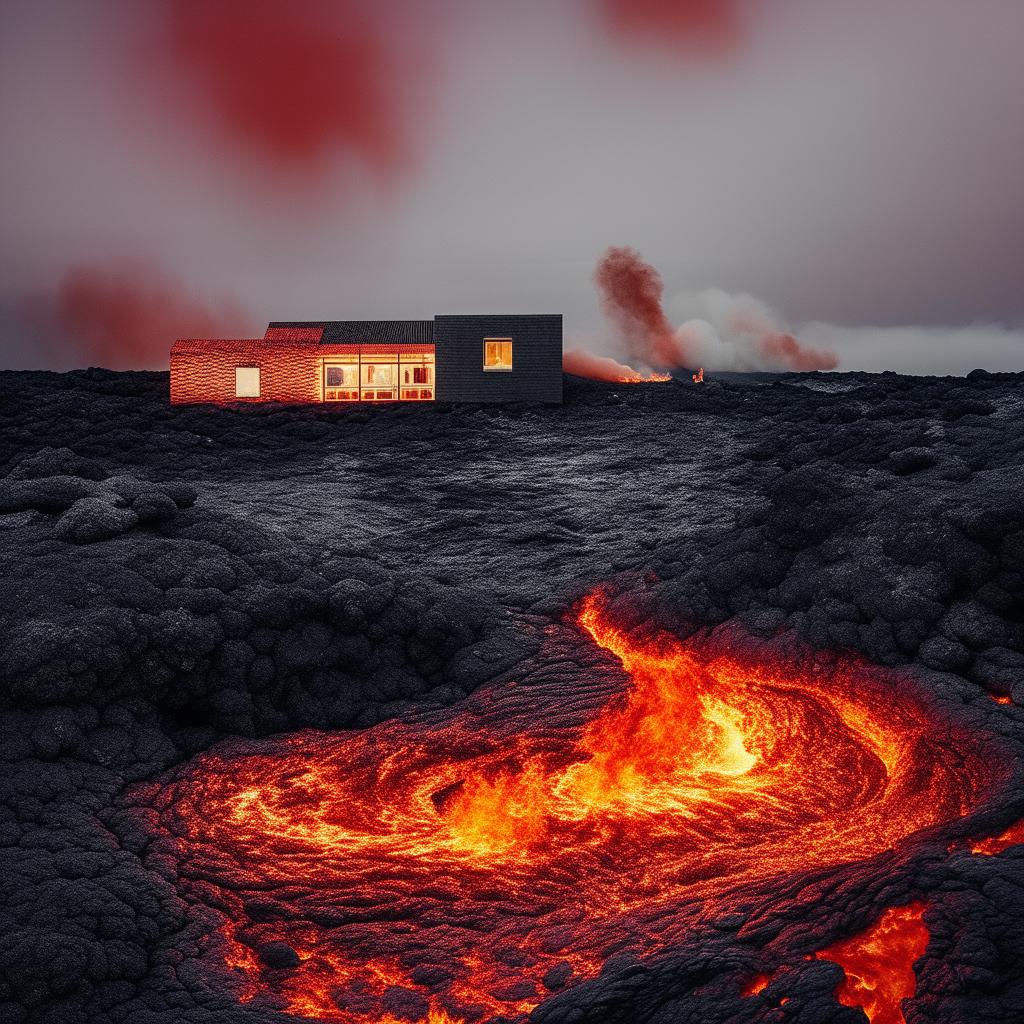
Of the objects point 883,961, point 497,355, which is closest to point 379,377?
point 497,355

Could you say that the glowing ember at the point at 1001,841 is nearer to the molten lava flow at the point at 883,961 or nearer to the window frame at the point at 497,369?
the molten lava flow at the point at 883,961

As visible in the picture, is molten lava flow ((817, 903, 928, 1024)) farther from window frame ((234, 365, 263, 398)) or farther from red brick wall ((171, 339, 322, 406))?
window frame ((234, 365, 263, 398))

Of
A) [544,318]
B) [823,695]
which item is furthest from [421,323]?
[823,695]

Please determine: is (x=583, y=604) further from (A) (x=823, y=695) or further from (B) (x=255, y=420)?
(B) (x=255, y=420)

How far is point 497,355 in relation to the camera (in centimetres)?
3325

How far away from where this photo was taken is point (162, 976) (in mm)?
7352

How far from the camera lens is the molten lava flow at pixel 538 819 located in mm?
7633

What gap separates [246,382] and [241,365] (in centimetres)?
62

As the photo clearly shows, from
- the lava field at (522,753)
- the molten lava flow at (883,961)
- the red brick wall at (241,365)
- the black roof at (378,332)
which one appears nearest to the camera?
the molten lava flow at (883,961)


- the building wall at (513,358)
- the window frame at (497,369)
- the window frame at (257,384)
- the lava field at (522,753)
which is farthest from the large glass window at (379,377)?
the lava field at (522,753)

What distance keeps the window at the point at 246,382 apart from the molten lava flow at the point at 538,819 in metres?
23.2

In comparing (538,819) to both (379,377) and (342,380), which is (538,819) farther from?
(342,380)

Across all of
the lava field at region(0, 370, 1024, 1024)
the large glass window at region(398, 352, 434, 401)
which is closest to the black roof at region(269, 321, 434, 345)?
the large glass window at region(398, 352, 434, 401)

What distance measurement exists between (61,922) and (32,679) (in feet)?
12.3
